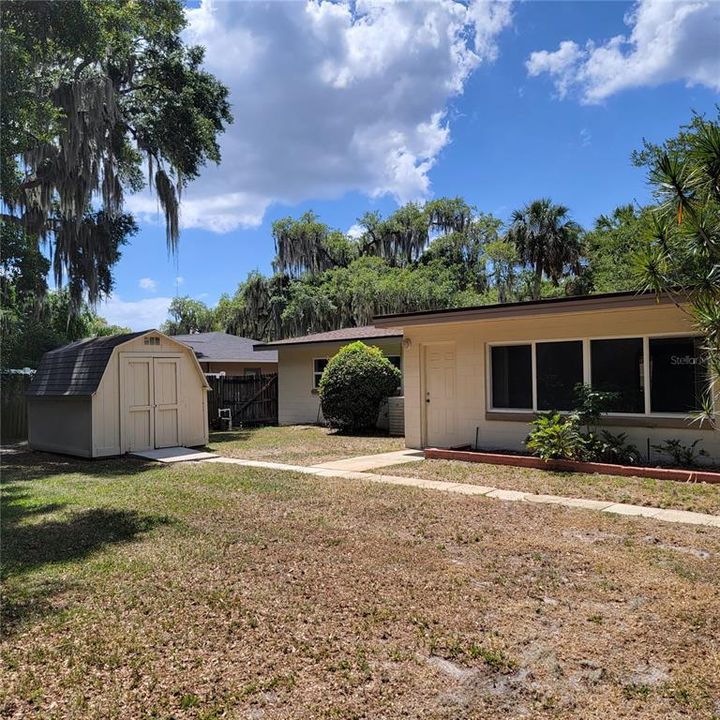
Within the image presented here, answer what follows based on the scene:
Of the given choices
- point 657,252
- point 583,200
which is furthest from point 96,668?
point 583,200

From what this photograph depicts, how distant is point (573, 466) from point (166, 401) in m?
8.56

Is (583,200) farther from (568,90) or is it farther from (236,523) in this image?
(236,523)

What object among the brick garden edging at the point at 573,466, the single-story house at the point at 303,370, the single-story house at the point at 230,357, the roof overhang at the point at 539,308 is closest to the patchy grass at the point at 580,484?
the brick garden edging at the point at 573,466

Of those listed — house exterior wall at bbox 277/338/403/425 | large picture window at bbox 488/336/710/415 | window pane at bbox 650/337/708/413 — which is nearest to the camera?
window pane at bbox 650/337/708/413

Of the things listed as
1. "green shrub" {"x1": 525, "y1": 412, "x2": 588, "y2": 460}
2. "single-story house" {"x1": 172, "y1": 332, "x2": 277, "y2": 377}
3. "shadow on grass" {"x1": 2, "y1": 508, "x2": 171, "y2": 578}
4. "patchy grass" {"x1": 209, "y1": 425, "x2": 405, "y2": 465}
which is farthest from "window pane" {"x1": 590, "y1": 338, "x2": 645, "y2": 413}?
"single-story house" {"x1": 172, "y1": 332, "x2": 277, "y2": 377}

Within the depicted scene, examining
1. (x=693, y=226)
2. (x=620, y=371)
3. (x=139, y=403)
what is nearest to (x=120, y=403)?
(x=139, y=403)

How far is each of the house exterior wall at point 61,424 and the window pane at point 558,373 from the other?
29.0ft

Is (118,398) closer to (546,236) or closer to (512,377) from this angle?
(512,377)

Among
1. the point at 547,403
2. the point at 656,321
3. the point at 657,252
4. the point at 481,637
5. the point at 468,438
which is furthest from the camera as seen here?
the point at 468,438

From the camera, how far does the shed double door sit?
12.4 m

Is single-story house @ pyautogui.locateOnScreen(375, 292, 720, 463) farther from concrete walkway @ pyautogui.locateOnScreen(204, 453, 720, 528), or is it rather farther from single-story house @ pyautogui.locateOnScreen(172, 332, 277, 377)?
single-story house @ pyautogui.locateOnScreen(172, 332, 277, 377)

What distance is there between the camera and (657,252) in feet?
21.7

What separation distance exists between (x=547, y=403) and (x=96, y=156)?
41.3ft

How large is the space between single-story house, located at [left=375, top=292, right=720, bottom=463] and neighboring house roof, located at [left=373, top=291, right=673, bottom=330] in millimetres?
17
